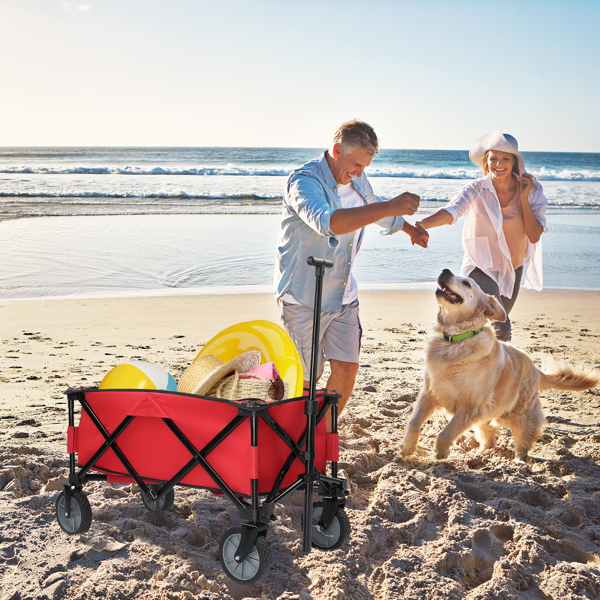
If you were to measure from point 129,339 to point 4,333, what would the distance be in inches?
50.4

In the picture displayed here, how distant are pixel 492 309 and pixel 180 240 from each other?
857cm

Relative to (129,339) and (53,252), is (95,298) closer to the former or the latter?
(129,339)

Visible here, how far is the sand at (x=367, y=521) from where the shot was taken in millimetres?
2084

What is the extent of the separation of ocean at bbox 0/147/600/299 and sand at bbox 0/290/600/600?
3715 mm

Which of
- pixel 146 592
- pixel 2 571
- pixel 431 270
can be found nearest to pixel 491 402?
pixel 146 592

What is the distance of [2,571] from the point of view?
6.86 ft

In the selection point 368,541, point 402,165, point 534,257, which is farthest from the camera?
point 402,165

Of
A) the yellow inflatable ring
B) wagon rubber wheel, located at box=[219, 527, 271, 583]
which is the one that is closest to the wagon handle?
wagon rubber wheel, located at box=[219, 527, 271, 583]

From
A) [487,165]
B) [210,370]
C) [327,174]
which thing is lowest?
[210,370]

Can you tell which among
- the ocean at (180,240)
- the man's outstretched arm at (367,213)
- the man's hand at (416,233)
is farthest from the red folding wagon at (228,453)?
the ocean at (180,240)

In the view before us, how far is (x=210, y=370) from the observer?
2414mm

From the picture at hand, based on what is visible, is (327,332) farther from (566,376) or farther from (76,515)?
(566,376)

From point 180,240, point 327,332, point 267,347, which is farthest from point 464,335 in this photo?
point 180,240

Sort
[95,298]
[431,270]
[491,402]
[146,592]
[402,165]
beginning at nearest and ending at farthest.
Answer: [146,592] < [491,402] < [95,298] < [431,270] < [402,165]
